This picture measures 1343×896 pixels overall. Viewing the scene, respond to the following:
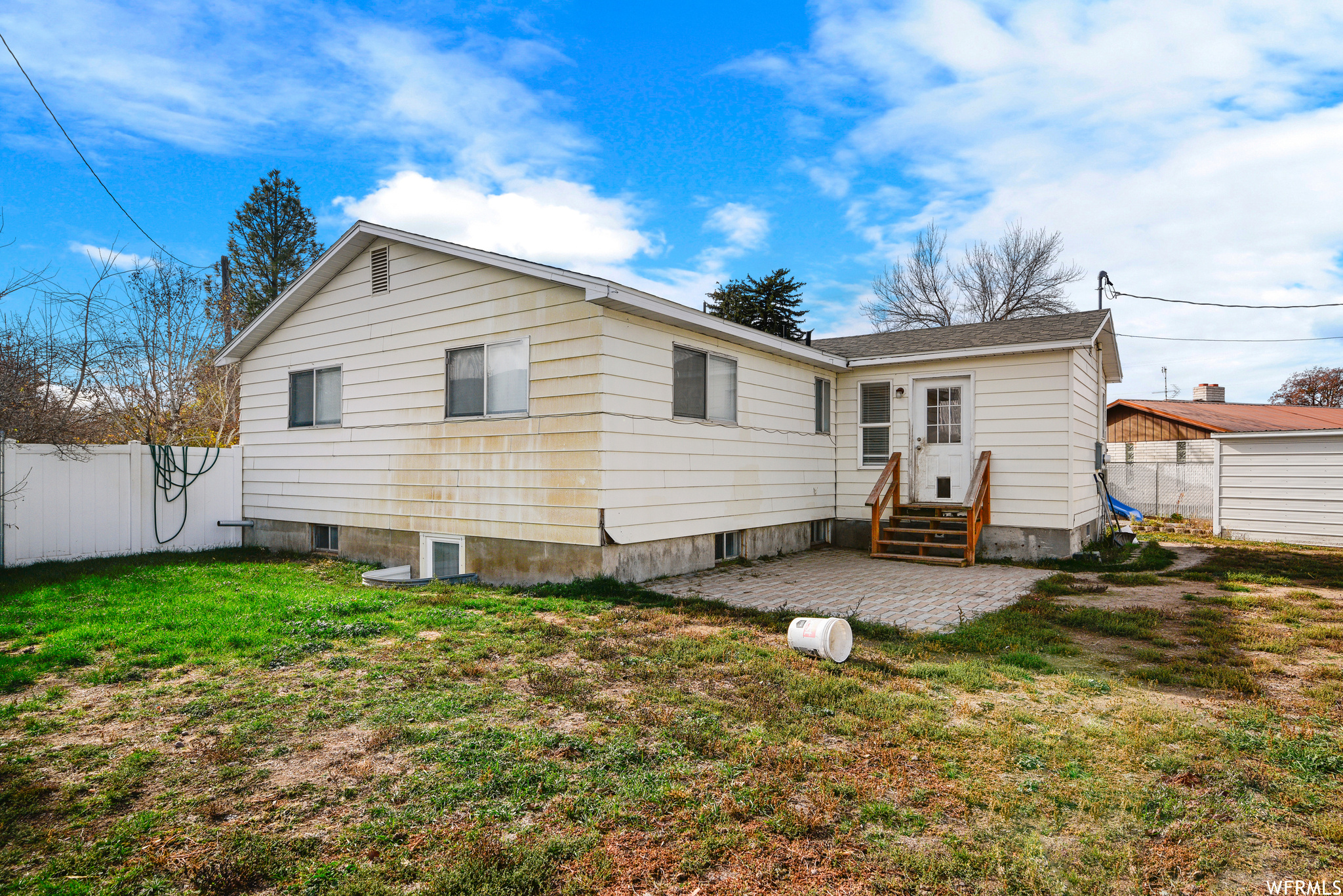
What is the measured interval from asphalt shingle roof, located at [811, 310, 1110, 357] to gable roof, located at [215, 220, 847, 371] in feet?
3.25

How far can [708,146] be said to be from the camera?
46.7 feet

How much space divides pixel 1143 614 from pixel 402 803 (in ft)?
22.4

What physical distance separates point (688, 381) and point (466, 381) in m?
2.94

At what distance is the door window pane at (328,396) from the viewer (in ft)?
34.5

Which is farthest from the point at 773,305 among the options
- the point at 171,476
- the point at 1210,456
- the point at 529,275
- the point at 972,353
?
the point at 171,476

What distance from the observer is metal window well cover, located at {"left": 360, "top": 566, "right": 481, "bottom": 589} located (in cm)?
825

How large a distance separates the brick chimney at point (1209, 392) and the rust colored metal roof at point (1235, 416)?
91cm

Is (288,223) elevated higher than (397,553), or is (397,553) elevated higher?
(288,223)

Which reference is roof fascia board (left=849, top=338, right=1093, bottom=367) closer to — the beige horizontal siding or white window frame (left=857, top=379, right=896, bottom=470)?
white window frame (left=857, top=379, right=896, bottom=470)

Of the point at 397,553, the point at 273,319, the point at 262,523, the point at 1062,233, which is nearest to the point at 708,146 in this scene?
the point at 273,319

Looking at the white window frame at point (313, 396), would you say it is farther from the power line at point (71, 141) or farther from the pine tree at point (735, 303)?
the pine tree at point (735, 303)

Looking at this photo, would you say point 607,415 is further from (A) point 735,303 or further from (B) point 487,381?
(A) point 735,303

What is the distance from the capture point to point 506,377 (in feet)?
27.5

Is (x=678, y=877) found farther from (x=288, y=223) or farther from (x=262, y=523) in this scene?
(x=288, y=223)
